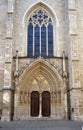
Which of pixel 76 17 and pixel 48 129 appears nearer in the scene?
pixel 48 129

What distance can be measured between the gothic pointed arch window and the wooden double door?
3585 mm

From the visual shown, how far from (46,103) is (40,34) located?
653 cm

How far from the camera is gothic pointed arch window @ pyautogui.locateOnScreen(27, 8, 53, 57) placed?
60.0 ft

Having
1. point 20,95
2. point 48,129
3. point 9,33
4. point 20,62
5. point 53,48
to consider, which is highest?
point 9,33

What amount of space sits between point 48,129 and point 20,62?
8.10 m

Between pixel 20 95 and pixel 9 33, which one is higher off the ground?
pixel 9 33

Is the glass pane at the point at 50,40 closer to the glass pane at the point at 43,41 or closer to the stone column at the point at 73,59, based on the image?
the glass pane at the point at 43,41

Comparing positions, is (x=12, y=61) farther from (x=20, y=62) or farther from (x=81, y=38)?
Answer: (x=81, y=38)

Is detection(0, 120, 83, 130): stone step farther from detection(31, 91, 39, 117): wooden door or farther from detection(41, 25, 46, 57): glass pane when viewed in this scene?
detection(41, 25, 46, 57): glass pane

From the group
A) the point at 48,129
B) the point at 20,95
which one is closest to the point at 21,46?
the point at 20,95

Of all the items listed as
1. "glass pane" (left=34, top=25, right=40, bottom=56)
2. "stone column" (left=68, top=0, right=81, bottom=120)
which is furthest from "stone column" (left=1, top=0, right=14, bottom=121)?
"stone column" (left=68, top=0, right=81, bottom=120)

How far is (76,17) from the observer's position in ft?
58.3

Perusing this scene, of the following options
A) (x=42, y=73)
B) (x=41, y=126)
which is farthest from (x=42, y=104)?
(x=41, y=126)

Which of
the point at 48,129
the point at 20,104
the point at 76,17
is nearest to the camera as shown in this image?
the point at 48,129
